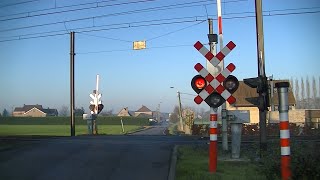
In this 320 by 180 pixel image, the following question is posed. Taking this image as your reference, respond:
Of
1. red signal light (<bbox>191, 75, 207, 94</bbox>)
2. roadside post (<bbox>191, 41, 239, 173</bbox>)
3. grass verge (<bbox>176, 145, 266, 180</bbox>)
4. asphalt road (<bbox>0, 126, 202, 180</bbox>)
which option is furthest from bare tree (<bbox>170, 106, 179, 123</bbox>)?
red signal light (<bbox>191, 75, 207, 94</bbox>)

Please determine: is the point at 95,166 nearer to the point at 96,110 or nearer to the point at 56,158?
the point at 56,158

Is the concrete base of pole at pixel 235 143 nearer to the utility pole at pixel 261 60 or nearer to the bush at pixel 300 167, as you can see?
the utility pole at pixel 261 60

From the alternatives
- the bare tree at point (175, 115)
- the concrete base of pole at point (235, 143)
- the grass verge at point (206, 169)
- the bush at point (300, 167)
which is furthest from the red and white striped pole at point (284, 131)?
the bare tree at point (175, 115)

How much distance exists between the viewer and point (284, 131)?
827 cm

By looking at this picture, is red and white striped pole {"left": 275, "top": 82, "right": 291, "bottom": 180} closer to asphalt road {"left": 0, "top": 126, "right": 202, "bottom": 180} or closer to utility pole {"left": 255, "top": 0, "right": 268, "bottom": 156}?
asphalt road {"left": 0, "top": 126, "right": 202, "bottom": 180}

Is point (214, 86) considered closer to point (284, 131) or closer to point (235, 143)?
point (284, 131)

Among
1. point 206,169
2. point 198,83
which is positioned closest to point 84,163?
point 206,169

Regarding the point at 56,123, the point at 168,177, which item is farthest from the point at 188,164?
the point at 56,123

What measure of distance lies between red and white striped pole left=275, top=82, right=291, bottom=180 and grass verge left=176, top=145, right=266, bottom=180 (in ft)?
2.58

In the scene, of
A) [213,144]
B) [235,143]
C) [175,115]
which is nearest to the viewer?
[213,144]

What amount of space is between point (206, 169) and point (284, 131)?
8.42 feet

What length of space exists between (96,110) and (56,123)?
212 feet

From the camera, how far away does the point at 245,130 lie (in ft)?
127

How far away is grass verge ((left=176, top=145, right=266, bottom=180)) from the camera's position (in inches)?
357
